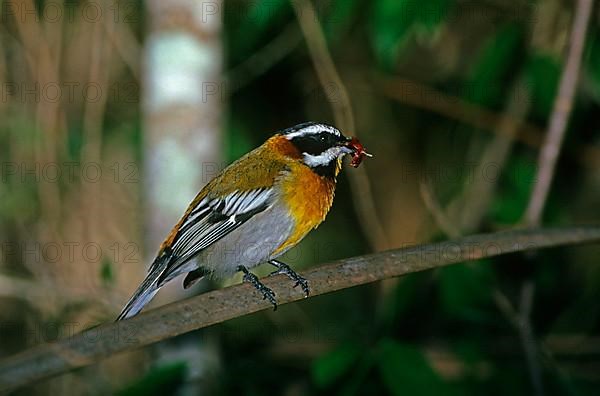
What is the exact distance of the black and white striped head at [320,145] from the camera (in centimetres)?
251

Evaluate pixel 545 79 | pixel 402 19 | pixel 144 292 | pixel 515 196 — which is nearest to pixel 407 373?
pixel 144 292

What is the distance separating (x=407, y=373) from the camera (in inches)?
109

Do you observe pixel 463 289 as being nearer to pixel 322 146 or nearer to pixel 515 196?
pixel 515 196

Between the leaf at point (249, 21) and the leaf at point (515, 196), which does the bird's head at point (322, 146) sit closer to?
the leaf at point (249, 21)

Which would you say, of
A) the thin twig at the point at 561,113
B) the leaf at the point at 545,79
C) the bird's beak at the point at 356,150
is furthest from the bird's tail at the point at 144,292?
the leaf at the point at 545,79

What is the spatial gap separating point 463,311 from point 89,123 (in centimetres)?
229

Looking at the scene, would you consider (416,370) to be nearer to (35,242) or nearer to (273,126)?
(35,242)

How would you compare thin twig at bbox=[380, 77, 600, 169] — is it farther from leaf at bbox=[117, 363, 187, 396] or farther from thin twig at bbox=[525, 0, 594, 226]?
leaf at bbox=[117, 363, 187, 396]

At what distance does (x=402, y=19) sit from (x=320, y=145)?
1.15m

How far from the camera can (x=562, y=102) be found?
3551 millimetres

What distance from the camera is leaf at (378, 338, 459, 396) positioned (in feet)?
8.93

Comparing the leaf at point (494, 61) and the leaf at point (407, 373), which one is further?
the leaf at point (494, 61)

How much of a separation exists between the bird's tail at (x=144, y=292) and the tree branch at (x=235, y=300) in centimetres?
34

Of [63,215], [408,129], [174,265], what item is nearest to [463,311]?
[174,265]
